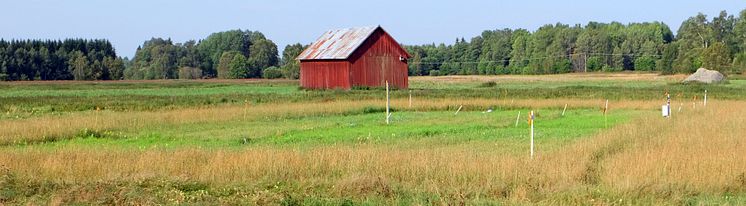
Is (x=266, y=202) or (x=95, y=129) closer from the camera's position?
(x=266, y=202)

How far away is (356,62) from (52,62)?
8077 cm

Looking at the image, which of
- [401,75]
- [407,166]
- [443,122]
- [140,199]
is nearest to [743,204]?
[407,166]

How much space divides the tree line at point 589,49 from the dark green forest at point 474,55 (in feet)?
0.59

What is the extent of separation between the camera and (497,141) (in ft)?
71.4

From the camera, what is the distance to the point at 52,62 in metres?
129

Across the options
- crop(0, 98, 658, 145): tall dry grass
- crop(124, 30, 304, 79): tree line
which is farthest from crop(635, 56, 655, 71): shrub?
crop(0, 98, 658, 145): tall dry grass

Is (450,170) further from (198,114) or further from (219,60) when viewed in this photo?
(219,60)

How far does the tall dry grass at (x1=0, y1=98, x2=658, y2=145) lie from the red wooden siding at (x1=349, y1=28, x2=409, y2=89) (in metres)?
18.9

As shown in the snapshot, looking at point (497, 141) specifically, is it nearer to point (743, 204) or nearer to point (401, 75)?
point (743, 204)

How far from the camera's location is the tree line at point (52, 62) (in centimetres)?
12275

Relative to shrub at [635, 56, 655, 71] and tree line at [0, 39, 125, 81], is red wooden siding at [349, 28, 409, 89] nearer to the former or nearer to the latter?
tree line at [0, 39, 125, 81]

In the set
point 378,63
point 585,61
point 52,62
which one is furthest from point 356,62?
point 585,61

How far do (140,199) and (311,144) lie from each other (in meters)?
9.77

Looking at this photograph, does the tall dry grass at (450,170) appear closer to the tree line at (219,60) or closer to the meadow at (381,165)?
the meadow at (381,165)
